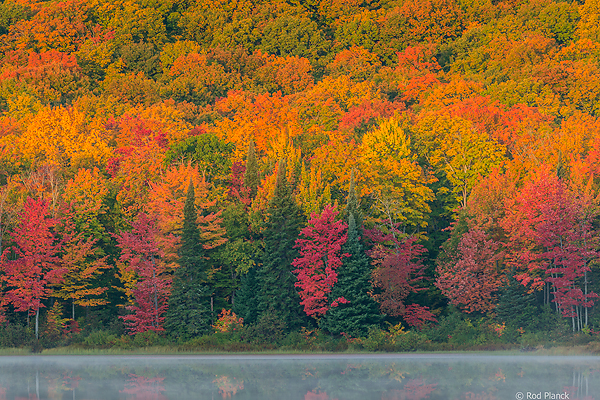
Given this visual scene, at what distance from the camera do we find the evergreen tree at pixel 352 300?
52.0 m

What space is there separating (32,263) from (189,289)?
11151mm

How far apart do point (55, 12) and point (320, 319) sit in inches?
4040

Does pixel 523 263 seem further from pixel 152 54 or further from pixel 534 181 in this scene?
pixel 152 54

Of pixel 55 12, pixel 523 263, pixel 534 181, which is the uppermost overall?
pixel 55 12

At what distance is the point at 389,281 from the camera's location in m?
53.7

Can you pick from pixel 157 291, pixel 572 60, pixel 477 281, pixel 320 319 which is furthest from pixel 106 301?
pixel 572 60

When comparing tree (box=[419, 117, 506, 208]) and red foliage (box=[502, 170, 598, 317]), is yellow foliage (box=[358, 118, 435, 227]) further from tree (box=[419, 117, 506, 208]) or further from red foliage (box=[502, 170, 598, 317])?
red foliage (box=[502, 170, 598, 317])

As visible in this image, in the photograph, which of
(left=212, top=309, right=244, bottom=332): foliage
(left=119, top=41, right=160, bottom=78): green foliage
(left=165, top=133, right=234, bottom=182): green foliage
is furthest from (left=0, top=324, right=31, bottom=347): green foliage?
(left=119, top=41, right=160, bottom=78): green foliage

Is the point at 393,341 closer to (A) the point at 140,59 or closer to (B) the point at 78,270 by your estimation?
(B) the point at 78,270

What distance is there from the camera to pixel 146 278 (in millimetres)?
56000

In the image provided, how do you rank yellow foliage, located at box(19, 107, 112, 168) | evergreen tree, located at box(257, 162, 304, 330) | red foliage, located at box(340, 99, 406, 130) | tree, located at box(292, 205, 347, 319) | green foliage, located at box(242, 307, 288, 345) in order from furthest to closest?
red foliage, located at box(340, 99, 406, 130) → yellow foliage, located at box(19, 107, 112, 168) → evergreen tree, located at box(257, 162, 304, 330) → tree, located at box(292, 205, 347, 319) → green foliage, located at box(242, 307, 288, 345)

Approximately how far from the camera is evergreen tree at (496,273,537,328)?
52.5m

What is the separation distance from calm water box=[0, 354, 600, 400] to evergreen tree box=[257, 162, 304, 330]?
25.4 ft

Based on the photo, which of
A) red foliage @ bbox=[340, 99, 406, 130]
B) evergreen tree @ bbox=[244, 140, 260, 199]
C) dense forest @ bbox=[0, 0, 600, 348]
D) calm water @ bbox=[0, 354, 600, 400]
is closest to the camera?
calm water @ bbox=[0, 354, 600, 400]
